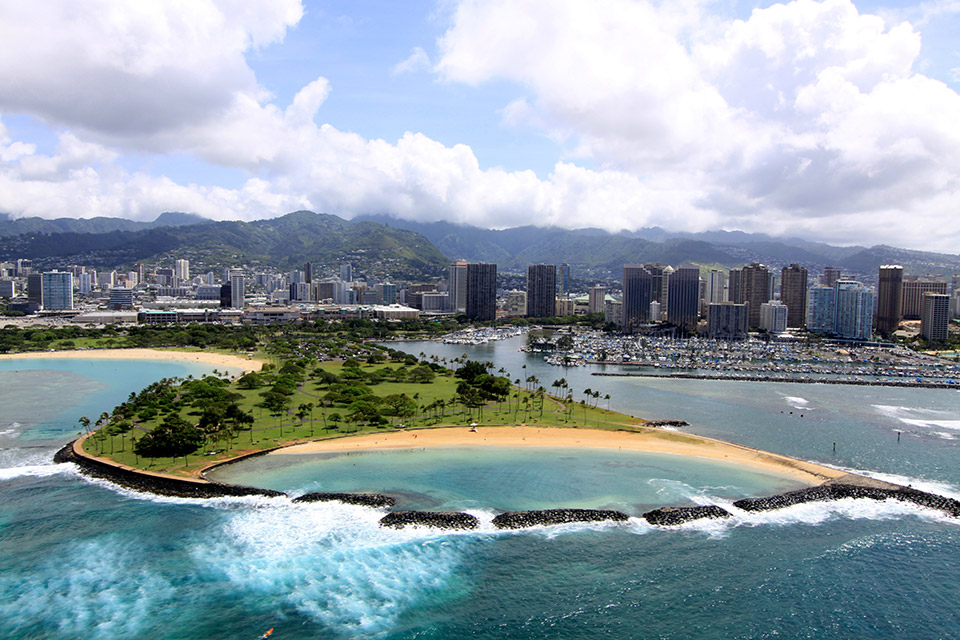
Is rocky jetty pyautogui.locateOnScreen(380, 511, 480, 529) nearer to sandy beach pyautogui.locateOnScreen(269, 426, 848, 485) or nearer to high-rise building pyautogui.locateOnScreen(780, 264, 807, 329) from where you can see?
sandy beach pyautogui.locateOnScreen(269, 426, 848, 485)

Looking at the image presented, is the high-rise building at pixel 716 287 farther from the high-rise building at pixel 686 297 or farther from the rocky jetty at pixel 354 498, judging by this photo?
Result: the rocky jetty at pixel 354 498

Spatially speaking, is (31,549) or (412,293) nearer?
(31,549)

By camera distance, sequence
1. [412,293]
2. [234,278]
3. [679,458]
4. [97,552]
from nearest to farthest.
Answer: [97,552] → [679,458] → [234,278] → [412,293]

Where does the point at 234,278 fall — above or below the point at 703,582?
above

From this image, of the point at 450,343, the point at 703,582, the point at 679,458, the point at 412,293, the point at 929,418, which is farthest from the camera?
the point at 412,293

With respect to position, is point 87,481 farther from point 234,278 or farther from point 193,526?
point 234,278

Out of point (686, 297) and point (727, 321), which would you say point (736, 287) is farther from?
point (727, 321)

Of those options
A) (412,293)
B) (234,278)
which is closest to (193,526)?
(234,278)
